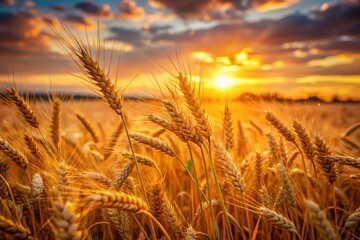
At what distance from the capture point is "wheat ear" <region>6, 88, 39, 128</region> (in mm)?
2021

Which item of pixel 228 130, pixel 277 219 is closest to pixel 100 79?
pixel 228 130

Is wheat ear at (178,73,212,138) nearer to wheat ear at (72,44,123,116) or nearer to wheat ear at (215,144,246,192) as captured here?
wheat ear at (215,144,246,192)

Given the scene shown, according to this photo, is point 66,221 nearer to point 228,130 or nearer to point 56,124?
point 228,130

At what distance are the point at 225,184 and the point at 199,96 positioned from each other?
2.61ft

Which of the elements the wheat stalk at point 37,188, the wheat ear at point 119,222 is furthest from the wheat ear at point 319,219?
the wheat stalk at point 37,188

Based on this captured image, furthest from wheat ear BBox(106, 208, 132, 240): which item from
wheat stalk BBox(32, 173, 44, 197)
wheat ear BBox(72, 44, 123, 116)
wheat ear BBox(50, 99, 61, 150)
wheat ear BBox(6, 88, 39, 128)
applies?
wheat ear BBox(6, 88, 39, 128)

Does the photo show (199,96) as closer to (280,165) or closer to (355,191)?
(280,165)

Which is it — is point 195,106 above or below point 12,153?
above

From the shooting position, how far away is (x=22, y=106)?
207cm

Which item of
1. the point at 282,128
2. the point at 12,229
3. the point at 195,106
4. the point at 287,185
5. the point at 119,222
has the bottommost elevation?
the point at 119,222

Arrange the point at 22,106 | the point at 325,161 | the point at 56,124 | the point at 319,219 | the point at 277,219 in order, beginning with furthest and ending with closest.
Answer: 1. the point at 56,124
2. the point at 22,106
3. the point at 325,161
4. the point at 277,219
5. the point at 319,219

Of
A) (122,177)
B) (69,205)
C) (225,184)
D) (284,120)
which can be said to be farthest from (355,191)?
(69,205)

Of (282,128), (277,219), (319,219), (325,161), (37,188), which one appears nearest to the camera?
(319,219)

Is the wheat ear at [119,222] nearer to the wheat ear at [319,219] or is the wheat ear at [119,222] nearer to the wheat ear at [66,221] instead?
the wheat ear at [66,221]
